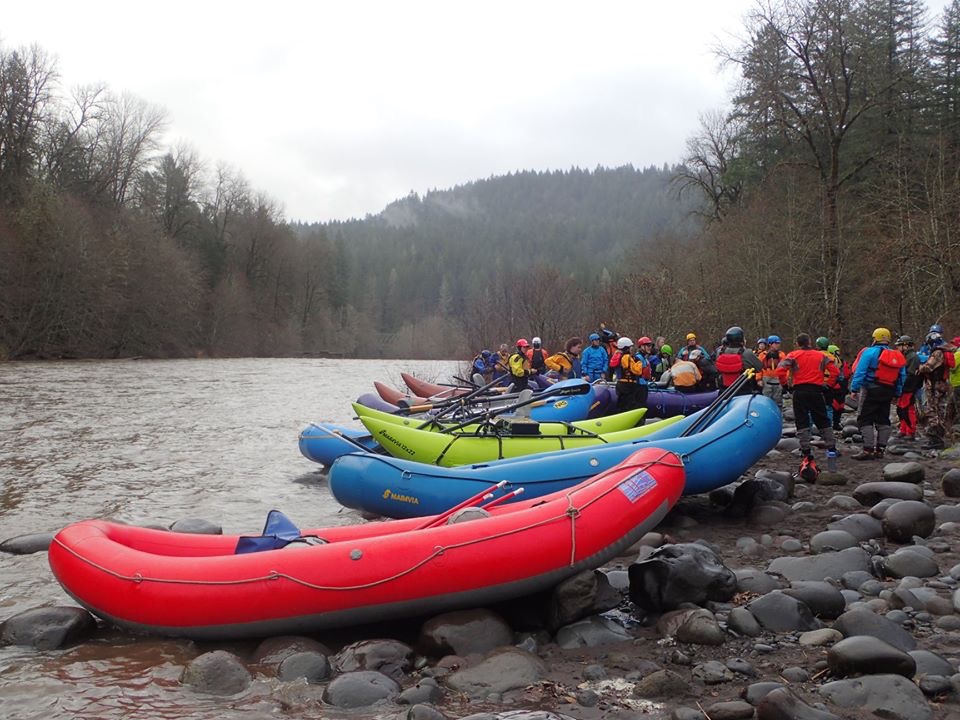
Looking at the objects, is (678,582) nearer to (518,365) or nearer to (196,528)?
(196,528)

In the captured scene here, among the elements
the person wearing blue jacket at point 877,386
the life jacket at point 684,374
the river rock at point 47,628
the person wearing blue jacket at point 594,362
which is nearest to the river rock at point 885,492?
the person wearing blue jacket at point 877,386

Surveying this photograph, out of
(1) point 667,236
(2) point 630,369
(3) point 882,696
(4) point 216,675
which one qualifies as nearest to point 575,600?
(3) point 882,696

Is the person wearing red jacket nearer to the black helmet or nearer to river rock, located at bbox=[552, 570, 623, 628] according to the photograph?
the black helmet

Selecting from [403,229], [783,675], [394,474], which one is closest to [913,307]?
[394,474]

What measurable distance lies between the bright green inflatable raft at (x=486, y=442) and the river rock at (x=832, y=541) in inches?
99.9

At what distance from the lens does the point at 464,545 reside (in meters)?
4.18

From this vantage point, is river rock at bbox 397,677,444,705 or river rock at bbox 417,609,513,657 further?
river rock at bbox 417,609,513,657

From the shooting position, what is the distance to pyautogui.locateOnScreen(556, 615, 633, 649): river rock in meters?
4.02

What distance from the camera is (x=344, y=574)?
4.12 metres

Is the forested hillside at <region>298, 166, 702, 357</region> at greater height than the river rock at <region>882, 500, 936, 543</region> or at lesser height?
greater

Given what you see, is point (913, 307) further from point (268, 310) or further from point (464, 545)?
point (268, 310)

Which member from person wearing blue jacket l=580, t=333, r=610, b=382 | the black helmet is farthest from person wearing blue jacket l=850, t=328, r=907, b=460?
person wearing blue jacket l=580, t=333, r=610, b=382

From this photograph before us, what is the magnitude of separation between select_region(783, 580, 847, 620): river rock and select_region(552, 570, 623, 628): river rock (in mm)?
1024

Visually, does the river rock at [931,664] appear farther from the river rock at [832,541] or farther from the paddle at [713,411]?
the paddle at [713,411]
